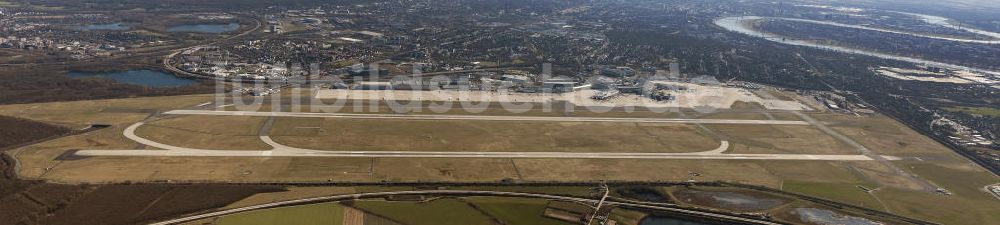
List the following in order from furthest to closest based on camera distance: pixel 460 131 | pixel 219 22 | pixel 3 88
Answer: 1. pixel 219 22
2. pixel 3 88
3. pixel 460 131

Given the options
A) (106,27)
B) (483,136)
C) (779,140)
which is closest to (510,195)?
(483,136)

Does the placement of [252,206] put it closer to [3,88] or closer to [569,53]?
[3,88]

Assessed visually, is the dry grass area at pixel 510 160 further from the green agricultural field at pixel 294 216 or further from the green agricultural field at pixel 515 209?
the green agricultural field at pixel 515 209

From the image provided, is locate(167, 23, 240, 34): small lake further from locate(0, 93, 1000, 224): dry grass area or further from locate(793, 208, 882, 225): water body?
locate(793, 208, 882, 225): water body

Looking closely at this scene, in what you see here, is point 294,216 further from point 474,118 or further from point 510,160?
point 474,118

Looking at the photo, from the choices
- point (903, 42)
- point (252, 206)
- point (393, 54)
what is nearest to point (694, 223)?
point (252, 206)

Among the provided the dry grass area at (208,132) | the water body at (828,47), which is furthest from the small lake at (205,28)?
the water body at (828,47)

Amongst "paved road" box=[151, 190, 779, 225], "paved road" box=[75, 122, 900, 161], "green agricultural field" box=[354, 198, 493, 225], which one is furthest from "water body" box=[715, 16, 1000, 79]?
"green agricultural field" box=[354, 198, 493, 225]
